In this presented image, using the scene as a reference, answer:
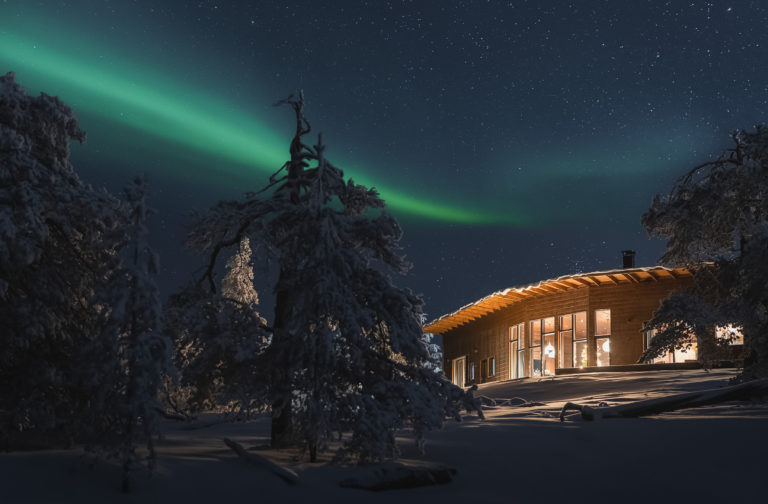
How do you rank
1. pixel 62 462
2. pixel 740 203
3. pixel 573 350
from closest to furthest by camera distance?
pixel 62 462 < pixel 740 203 < pixel 573 350

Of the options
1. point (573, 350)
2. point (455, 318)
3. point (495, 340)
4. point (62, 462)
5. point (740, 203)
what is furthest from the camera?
point (455, 318)

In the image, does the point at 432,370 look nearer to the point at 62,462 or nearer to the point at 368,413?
the point at 368,413

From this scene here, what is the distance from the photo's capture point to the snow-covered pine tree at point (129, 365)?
901 cm

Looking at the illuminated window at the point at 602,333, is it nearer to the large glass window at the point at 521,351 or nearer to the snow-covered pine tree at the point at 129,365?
the large glass window at the point at 521,351

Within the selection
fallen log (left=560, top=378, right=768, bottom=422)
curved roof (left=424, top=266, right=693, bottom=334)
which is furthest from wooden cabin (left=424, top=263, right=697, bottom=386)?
fallen log (left=560, top=378, right=768, bottom=422)

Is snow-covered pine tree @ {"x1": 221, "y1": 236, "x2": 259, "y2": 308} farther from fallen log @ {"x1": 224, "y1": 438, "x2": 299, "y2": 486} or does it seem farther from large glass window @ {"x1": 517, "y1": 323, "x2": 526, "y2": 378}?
fallen log @ {"x1": 224, "y1": 438, "x2": 299, "y2": 486}

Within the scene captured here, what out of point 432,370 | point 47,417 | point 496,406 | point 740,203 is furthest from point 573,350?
point 47,417

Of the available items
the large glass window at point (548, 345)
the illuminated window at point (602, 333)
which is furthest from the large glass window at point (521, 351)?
the illuminated window at point (602, 333)

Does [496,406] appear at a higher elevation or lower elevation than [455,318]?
lower

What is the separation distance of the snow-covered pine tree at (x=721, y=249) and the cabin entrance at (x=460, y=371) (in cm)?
2707

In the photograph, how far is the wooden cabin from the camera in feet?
100

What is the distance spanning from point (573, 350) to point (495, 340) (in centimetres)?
675

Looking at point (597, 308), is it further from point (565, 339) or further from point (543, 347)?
point (543, 347)

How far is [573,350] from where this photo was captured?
33.3 metres
